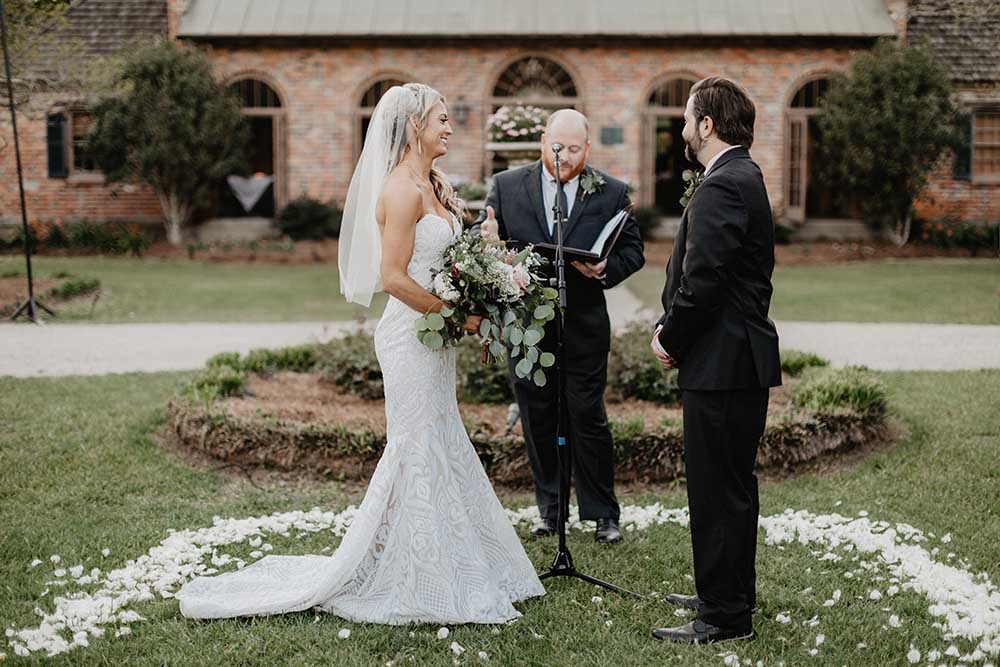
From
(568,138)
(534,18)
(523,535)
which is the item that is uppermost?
(534,18)

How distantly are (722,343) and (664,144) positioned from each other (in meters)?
18.5

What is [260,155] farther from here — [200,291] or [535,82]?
[200,291]

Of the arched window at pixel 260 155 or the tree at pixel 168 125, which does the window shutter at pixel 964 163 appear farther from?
the tree at pixel 168 125

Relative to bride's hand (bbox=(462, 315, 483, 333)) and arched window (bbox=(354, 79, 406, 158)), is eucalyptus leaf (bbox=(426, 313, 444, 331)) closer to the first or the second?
bride's hand (bbox=(462, 315, 483, 333))

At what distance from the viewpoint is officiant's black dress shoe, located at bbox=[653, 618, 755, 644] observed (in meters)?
4.24

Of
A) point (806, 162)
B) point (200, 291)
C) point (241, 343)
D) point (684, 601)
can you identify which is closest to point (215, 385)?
point (241, 343)

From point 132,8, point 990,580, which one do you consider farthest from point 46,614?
point 132,8

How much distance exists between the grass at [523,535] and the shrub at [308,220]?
12.4 metres

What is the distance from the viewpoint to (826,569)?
508cm

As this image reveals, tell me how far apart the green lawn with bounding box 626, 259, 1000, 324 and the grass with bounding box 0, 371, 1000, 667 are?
451 cm

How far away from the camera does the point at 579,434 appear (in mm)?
5645

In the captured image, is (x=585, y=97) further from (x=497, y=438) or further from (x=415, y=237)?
(x=415, y=237)

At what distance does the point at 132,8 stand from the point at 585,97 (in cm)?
1019

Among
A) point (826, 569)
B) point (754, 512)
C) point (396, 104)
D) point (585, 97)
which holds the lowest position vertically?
point (826, 569)
